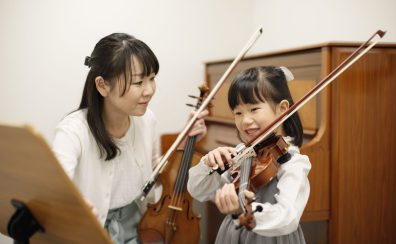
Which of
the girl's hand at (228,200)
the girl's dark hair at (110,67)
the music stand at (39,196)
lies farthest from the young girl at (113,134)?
the girl's hand at (228,200)

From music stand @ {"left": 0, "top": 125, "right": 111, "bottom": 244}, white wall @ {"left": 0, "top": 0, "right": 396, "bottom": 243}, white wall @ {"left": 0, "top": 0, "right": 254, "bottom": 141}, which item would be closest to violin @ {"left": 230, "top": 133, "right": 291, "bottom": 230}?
music stand @ {"left": 0, "top": 125, "right": 111, "bottom": 244}

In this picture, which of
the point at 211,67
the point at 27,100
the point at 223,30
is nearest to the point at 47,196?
the point at 27,100

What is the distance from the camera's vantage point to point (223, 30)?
8.17ft

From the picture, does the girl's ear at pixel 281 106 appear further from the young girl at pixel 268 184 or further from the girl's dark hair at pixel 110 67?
the girl's dark hair at pixel 110 67

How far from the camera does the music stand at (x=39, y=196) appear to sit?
711 mm

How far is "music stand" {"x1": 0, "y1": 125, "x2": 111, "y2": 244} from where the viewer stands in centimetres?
71

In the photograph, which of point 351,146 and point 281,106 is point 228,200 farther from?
point 351,146

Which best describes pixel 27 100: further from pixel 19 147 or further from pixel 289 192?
→ pixel 289 192

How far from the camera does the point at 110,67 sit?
1.25 meters

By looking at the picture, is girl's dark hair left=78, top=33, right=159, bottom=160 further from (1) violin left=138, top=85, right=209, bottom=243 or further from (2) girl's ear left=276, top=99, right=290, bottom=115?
(2) girl's ear left=276, top=99, right=290, bottom=115

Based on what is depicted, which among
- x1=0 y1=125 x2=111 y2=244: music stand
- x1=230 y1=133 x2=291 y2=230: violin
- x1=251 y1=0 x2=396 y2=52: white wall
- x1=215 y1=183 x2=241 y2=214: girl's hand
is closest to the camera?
x1=0 y1=125 x2=111 y2=244: music stand

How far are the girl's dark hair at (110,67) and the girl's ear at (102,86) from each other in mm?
16

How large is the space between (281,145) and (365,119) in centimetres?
61

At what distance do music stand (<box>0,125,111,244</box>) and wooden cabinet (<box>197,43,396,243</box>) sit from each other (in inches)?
33.0
